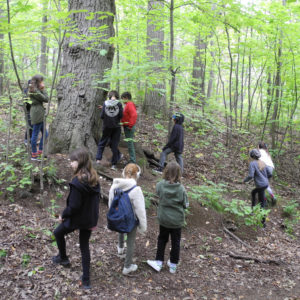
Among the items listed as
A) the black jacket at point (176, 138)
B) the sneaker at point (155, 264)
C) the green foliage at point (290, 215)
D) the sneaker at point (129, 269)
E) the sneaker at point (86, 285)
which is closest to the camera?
the sneaker at point (86, 285)

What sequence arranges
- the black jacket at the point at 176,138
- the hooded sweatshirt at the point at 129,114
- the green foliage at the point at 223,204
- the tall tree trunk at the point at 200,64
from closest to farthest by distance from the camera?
1. the green foliage at the point at 223,204
2. the hooded sweatshirt at the point at 129,114
3. the black jacket at the point at 176,138
4. the tall tree trunk at the point at 200,64

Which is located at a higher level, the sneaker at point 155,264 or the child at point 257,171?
the child at point 257,171

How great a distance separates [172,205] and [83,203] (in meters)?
1.31

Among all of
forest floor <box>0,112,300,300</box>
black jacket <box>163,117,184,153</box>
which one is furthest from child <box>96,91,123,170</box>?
black jacket <box>163,117,184,153</box>

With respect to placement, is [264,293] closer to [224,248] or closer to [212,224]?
[224,248]

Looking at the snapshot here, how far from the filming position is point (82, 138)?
593 centimetres

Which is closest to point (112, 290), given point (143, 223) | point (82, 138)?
point (143, 223)

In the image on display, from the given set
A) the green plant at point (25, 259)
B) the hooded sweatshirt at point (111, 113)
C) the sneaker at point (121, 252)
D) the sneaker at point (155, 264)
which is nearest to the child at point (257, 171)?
the hooded sweatshirt at point (111, 113)

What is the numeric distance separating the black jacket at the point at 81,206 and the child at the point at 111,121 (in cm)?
293

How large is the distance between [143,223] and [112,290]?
0.92 m

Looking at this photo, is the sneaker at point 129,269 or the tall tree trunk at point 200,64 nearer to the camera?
the sneaker at point 129,269

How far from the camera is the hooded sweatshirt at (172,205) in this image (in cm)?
362

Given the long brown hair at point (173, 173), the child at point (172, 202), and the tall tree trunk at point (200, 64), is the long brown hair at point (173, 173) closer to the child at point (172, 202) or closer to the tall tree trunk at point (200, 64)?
the child at point (172, 202)

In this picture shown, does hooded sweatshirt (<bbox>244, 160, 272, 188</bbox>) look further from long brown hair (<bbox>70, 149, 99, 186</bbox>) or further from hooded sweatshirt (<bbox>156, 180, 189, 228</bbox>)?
long brown hair (<bbox>70, 149, 99, 186</bbox>)
